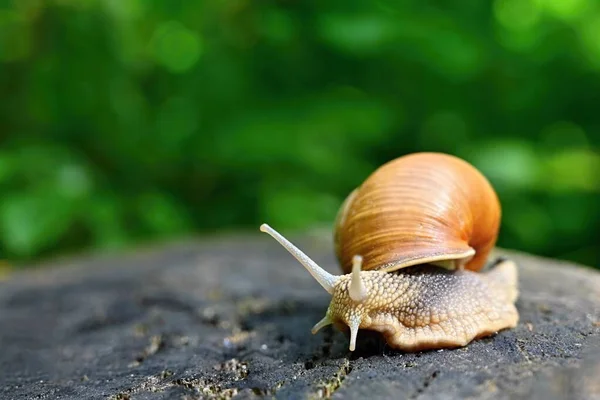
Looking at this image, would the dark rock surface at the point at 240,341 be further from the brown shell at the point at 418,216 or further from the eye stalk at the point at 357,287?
the brown shell at the point at 418,216

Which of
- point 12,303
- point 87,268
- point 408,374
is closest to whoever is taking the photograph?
point 408,374

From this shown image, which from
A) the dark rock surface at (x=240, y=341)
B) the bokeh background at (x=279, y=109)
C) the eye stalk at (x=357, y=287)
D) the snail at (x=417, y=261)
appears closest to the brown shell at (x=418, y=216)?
the snail at (x=417, y=261)

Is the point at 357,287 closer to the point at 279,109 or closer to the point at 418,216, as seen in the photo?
the point at 418,216

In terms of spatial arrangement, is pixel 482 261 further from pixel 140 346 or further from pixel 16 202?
pixel 16 202

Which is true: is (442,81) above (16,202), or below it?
above

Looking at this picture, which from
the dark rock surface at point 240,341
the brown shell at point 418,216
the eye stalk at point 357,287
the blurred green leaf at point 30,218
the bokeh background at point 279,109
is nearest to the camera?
the dark rock surface at point 240,341

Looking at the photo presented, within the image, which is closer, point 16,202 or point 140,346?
point 140,346

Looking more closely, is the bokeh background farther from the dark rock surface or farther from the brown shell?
the brown shell

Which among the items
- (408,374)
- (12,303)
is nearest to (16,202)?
(12,303)
